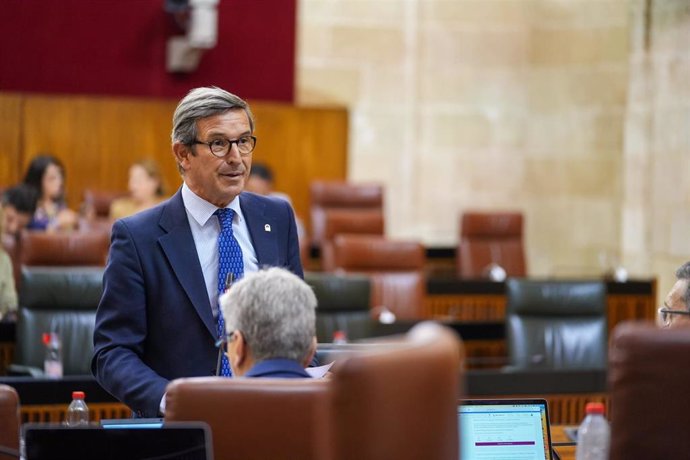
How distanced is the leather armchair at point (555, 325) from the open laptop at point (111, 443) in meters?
4.65

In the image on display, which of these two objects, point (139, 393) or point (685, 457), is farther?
point (139, 393)

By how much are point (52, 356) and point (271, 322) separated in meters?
3.63

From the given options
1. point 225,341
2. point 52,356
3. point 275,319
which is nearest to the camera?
point 275,319

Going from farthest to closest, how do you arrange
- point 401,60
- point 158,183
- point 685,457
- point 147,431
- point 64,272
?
point 401,60, point 158,183, point 64,272, point 147,431, point 685,457

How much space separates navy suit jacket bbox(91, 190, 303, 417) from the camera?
9.34 ft

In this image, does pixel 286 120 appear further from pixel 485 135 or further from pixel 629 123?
pixel 629 123

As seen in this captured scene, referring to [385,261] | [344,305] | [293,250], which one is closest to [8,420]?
[293,250]

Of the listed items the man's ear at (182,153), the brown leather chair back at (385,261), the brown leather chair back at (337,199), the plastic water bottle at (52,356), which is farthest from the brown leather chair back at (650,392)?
the brown leather chair back at (337,199)

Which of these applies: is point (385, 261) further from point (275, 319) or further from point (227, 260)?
point (275, 319)

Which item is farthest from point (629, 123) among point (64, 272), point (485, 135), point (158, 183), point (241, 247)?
point (241, 247)

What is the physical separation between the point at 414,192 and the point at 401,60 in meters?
1.28

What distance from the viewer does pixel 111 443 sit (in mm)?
2029

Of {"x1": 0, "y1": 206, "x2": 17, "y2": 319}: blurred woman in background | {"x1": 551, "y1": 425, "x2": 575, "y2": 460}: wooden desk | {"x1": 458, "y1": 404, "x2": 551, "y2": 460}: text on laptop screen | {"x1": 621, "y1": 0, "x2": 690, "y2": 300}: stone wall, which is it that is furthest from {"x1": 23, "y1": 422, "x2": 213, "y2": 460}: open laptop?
{"x1": 621, "y1": 0, "x2": 690, "y2": 300}: stone wall

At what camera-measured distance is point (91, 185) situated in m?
10.8
